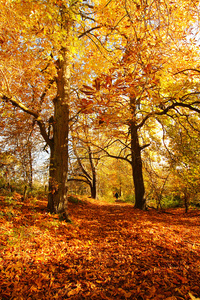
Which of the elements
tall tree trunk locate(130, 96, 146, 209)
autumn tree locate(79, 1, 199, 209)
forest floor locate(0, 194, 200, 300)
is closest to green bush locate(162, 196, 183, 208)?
tall tree trunk locate(130, 96, 146, 209)

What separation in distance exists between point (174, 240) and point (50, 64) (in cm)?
557

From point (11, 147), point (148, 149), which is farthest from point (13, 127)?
point (148, 149)

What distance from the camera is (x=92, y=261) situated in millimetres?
2383

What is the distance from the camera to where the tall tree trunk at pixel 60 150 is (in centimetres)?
403

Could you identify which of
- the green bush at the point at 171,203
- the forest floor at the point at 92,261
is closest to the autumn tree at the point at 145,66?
the forest floor at the point at 92,261

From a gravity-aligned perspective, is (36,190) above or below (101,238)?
above

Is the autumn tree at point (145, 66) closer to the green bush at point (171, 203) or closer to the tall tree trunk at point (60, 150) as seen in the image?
the tall tree trunk at point (60, 150)

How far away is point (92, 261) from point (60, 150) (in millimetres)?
2678

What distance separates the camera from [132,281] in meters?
1.90

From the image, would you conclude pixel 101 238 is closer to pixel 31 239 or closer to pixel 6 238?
pixel 31 239

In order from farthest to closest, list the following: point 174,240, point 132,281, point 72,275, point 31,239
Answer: point 174,240
point 31,239
point 72,275
point 132,281


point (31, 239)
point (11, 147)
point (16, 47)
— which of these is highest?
point (16, 47)

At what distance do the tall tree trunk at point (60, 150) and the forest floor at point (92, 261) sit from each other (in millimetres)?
446

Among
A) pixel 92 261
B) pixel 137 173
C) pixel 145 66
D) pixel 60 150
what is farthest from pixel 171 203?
pixel 145 66
